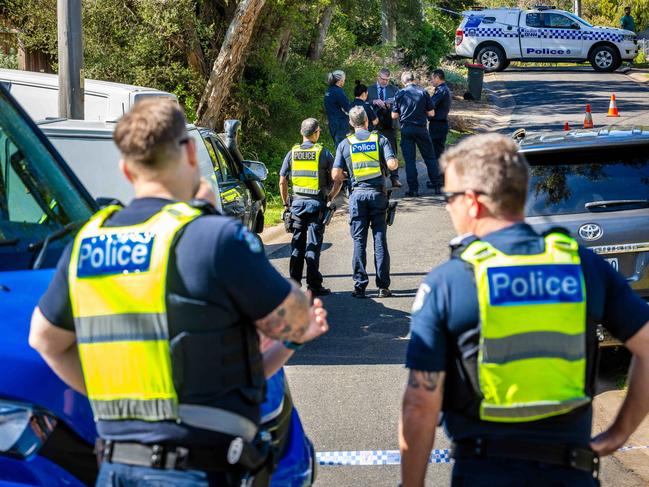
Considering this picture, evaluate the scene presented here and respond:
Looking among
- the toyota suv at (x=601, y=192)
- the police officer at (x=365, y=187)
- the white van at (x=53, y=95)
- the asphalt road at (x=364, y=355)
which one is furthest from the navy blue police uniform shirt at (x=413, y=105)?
the toyota suv at (x=601, y=192)

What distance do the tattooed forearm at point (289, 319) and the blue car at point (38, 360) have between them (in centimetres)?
59

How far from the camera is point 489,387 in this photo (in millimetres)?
2828

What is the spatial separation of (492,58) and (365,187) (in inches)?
1032

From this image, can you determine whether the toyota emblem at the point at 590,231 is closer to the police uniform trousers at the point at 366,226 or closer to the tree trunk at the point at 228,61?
the police uniform trousers at the point at 366,226

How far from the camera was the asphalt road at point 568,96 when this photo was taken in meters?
24.5

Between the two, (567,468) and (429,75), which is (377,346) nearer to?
(567,468)

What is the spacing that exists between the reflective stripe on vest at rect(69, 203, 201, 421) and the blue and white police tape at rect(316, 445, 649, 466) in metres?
3.03

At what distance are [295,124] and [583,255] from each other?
16.1 metres

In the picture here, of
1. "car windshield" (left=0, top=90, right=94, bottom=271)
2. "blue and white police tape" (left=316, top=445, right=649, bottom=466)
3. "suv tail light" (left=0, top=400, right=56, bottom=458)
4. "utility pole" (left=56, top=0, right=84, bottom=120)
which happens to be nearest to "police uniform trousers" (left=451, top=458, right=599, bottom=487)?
"suv tail light" (left=0, top=400, right=56, bottom=458)

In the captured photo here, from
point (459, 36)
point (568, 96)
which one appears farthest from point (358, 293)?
point (459, 36)

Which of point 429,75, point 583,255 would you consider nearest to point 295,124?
point 429,75

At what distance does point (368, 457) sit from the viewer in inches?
226

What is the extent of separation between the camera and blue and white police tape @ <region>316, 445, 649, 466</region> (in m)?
5.65

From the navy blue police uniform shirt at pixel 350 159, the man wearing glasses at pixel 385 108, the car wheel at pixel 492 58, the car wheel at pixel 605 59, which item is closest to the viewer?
the navy blue police uniform shirt at pixel 350 159
